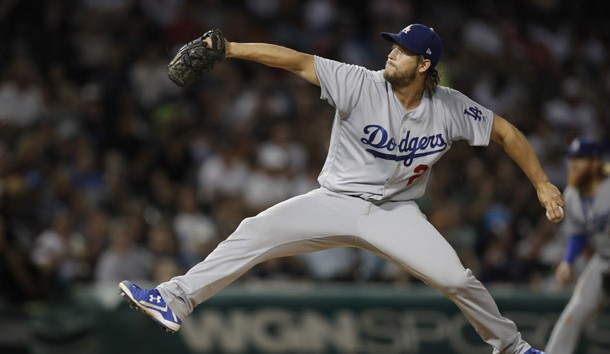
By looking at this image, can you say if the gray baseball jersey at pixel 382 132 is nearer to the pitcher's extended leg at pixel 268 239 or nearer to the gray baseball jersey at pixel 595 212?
the pitcher's extended leg at pixel 268 239

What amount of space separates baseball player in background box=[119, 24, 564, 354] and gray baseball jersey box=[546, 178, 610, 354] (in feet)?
6.33

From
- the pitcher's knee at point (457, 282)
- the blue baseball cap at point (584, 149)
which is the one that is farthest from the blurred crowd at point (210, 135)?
the pitcher's knee at point (457, 282)

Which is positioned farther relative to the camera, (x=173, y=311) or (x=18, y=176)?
(x=18, y=176)

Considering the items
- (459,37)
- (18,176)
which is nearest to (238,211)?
(18,176)

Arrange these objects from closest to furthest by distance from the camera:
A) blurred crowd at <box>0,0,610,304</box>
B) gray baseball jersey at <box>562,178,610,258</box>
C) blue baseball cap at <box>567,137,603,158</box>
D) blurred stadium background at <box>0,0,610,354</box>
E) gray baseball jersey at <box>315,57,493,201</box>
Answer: gray baseball jersey at <box>315,57,493,201</box> < blue baseball cap at <box>567,137,603,158</box> < gray baseball jersey at <box>562,178,610,258</box> < blurred stadium background at <box>0,0,610,354</box> < blurred crowd at <box>0,0,610,304</box>

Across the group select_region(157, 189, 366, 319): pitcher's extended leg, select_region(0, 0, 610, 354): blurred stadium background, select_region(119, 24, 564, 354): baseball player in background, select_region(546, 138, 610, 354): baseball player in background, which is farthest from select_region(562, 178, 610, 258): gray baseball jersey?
select_region(157, 189, 366, 319): pitcher's extended leg

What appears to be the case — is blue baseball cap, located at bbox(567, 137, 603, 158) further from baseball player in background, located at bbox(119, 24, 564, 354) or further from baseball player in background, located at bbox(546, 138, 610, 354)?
baseball player in background, located at bbox(119, 24, 564, 354)

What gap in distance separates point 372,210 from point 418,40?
972mm

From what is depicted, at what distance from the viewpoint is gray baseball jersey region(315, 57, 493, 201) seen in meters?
6.02

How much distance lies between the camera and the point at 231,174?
37.7ft

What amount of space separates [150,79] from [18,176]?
2.18m

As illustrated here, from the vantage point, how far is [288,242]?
600 cm

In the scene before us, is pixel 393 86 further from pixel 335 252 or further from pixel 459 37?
pixel 459 37

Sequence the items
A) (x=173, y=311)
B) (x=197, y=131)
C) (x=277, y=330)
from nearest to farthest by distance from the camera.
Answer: (x=173, y=311), (x=277, y=330), (x=197, y=131)
